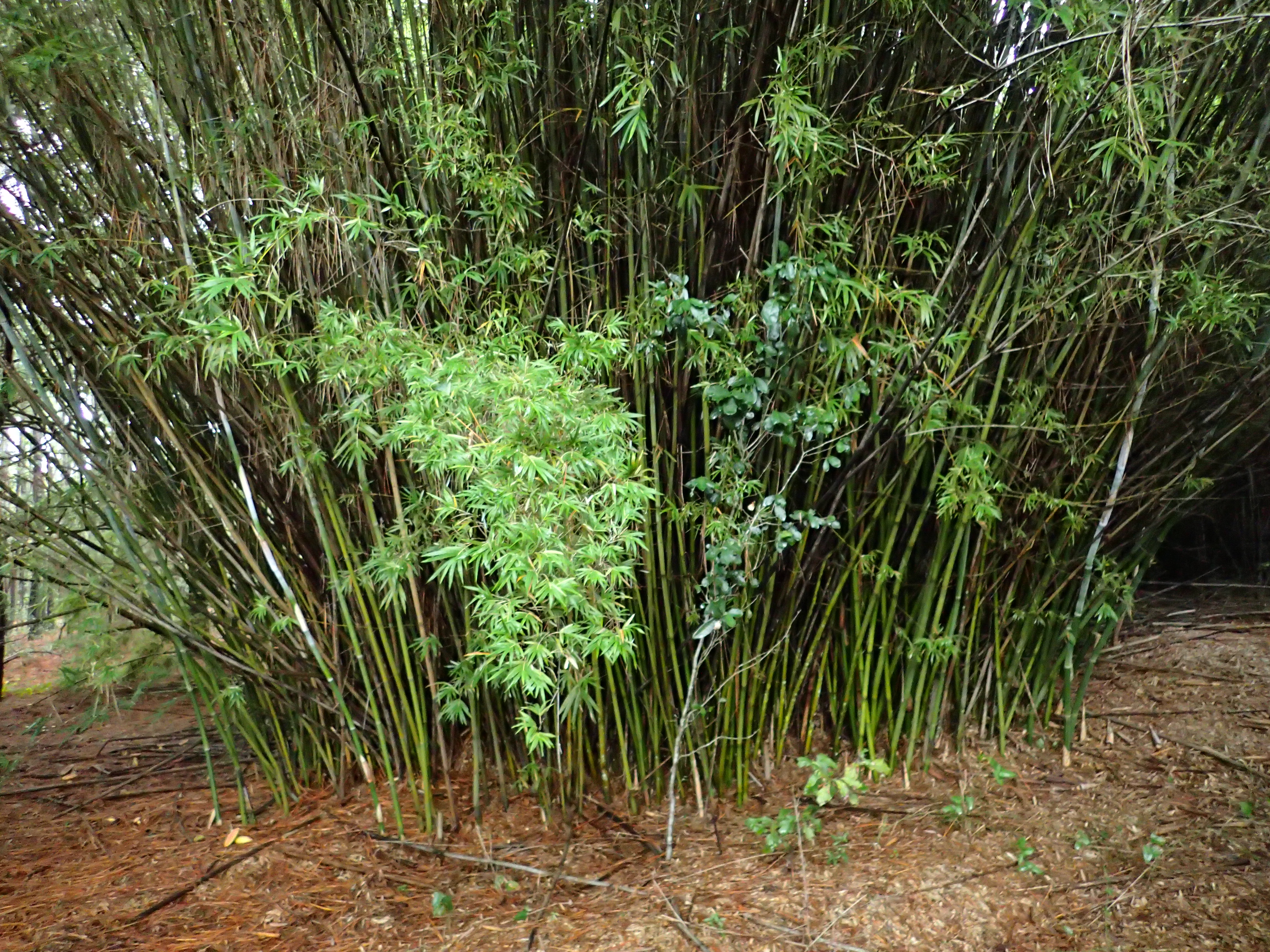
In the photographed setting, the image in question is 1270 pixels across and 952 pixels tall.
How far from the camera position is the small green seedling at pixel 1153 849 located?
231 centimetres

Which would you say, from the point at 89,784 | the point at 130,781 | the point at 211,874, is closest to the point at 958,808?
the point at 211,874

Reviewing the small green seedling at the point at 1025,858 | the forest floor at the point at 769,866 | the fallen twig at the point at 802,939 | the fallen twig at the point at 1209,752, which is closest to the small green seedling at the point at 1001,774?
the forest floor at the point at 769,866

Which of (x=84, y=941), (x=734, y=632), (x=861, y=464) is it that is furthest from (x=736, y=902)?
(x=84, y=941)

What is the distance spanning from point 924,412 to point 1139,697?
4.82 ft

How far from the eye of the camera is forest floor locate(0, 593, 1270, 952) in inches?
84.8

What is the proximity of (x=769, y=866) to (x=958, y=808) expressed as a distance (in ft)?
1.84

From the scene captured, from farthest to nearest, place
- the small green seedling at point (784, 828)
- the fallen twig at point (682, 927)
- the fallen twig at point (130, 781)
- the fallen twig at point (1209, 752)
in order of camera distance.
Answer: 1. the fallen twig at point (130, 781)
2. the fallen twig at point (1209, 752)
3. the small green seedling at point (784, 828)
4. the fallen twig at point (682, 927)

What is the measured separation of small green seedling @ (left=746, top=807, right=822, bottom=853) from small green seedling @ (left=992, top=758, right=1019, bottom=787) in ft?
1.77

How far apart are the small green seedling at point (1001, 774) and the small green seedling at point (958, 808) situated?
0.39ft

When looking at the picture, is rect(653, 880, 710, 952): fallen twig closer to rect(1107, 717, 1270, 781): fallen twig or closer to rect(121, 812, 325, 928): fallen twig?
rect(121, 812, 325, 928): fallen twig

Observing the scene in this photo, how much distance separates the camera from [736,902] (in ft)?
7.30

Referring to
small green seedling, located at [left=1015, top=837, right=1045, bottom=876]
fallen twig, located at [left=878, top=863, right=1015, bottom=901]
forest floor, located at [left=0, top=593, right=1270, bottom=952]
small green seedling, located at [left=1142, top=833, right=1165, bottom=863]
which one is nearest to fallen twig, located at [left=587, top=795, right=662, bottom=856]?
forest floor, located at [left=0, top=593, right=1270, bottom=952]

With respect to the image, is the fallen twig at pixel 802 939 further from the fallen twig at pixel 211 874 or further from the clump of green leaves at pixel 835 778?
the fallen twig at pixel 211 874

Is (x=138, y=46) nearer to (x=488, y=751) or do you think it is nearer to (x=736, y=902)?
(x=488, y=751)
